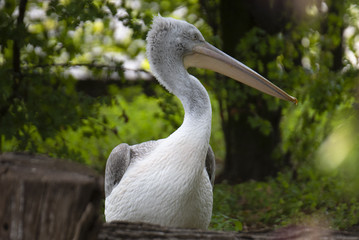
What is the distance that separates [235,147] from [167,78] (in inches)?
152

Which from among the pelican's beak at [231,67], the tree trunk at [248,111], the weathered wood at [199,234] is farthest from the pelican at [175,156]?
the tree trunk at [248,111]

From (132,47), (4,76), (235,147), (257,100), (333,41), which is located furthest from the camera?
(132,47)

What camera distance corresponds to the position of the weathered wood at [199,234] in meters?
2.15

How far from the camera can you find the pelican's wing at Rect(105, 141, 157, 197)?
355 cm

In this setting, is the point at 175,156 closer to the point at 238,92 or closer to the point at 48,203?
the point at 48,203

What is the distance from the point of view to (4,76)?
475cm

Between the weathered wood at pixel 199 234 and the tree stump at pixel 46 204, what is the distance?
0.91 ft

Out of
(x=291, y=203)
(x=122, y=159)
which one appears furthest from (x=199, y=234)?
(x=291, y=203)

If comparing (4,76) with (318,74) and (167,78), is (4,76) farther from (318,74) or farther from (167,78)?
(318,74)

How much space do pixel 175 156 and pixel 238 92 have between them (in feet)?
8.82

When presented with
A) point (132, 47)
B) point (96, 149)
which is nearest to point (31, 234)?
point (96, 149)

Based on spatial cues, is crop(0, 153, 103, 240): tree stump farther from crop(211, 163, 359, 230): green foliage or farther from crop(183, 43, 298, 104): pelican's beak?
crop(211, 163, 359, 230): green foliage

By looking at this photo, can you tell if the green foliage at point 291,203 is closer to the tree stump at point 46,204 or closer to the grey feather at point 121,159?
the grey feather at point 121,159

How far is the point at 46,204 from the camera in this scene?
1840mm
